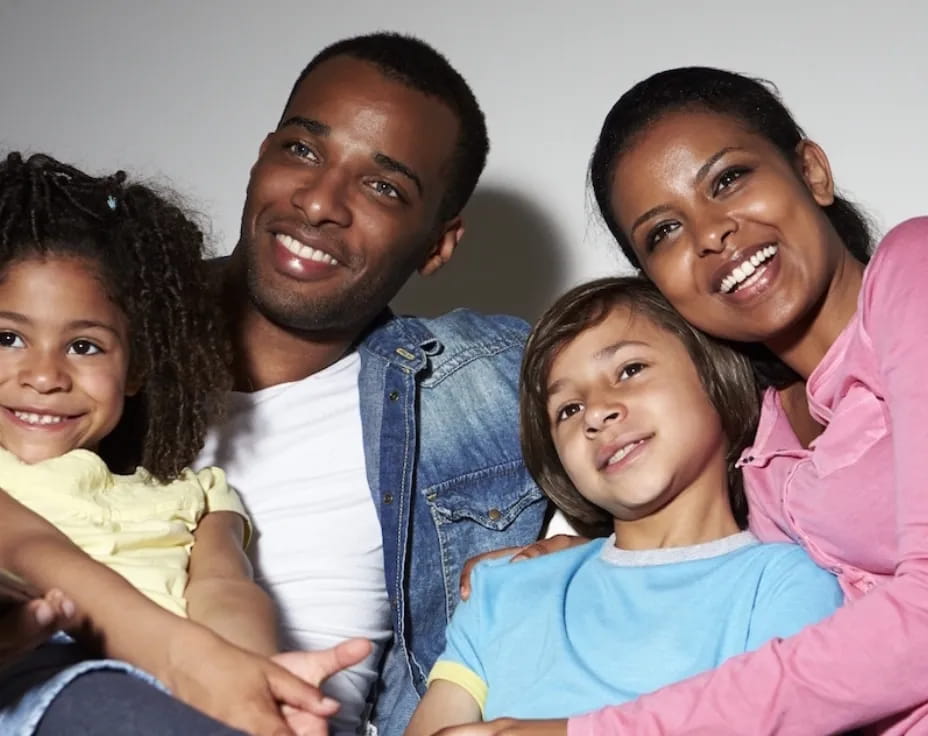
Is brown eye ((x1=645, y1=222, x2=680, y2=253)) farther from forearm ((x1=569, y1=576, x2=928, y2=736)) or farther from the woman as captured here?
forearm ((x1=569, y1=576, x2=928, y2=736))

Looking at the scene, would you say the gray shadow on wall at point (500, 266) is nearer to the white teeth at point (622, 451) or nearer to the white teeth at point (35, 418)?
the white teeth at point (622, 451)

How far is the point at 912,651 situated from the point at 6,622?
0.83 metres

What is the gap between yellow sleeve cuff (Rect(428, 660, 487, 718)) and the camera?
1533 mm

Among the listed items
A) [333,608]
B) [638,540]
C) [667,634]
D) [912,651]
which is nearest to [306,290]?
[333,608]

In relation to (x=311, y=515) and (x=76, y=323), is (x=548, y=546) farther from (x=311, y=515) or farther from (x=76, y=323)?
(x=76, y=323)

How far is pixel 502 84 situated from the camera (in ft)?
7.47

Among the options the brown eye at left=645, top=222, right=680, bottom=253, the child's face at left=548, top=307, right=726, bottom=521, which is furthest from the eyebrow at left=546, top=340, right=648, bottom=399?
the brown eye at left=645, top=222, right=680, bottom=253

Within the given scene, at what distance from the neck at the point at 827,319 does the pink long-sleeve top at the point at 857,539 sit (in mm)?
61

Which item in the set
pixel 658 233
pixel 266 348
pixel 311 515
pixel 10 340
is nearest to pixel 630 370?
pixel 658 233

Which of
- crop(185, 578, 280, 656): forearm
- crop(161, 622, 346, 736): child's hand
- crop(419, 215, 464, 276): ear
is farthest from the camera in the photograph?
crop(419, 215, 464, 276): ear

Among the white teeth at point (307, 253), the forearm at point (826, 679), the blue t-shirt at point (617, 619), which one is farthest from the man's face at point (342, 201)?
the forearm at point (826, 679)

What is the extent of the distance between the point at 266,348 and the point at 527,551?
1.67ft

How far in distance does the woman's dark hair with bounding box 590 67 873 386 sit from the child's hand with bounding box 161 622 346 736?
2.49 feet

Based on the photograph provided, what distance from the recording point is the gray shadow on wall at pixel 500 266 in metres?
2.23
